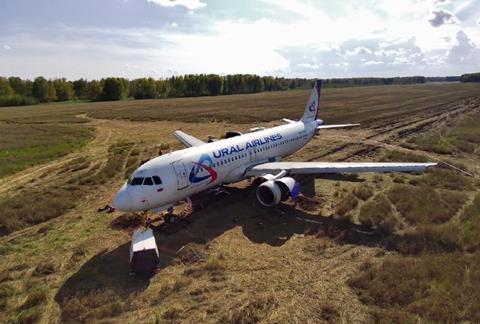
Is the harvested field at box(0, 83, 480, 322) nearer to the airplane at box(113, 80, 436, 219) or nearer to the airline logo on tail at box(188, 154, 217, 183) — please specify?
the airplane at box(113, 80, 436, 219)

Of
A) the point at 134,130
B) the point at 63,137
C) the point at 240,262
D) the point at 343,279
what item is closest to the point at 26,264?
the point at 240,262

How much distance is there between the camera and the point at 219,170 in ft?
90.2

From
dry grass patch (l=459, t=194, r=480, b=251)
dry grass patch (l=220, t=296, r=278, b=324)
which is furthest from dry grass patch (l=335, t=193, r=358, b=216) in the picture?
dry grass patch (l=220, t=296, r=278, b=324)

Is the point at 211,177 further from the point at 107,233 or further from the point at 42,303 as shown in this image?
the point at 42,303

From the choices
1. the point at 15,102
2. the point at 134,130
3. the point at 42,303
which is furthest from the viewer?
the point at 15,102

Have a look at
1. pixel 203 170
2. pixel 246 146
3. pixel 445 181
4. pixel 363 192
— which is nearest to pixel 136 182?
pixel 203 170

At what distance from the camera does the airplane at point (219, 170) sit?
2244cm

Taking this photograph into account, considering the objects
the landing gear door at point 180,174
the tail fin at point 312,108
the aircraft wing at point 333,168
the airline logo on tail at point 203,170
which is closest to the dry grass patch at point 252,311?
the landing gear door at point 180,174

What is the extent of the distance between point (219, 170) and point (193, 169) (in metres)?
2.88

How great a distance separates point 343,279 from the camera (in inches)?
706

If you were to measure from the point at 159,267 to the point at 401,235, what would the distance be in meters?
14.9

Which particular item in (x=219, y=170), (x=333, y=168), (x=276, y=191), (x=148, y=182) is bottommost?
(x=276, y=191)

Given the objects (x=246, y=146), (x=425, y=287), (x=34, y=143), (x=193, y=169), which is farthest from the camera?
(x=34, y=143)

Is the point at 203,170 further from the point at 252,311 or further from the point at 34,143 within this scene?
the point at 34,143
